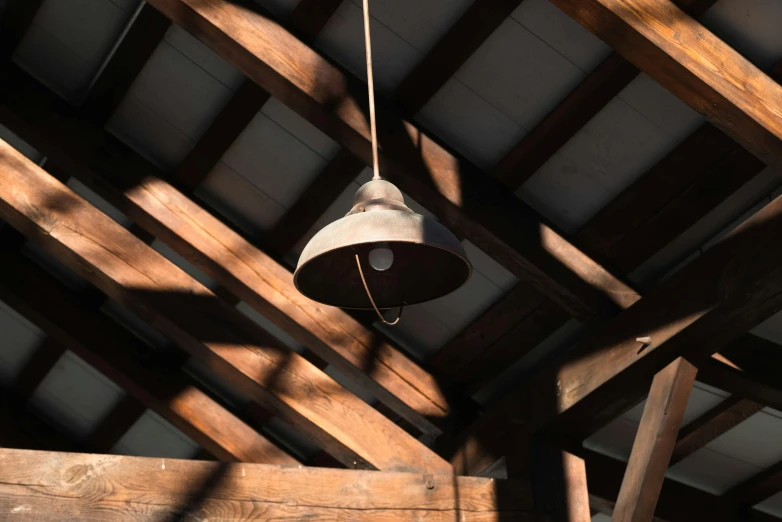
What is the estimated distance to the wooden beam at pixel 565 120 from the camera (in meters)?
3.31

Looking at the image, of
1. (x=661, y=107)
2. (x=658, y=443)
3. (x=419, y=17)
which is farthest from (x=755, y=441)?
(x=419, y=17)

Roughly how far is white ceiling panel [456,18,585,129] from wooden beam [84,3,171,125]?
1.22 meters

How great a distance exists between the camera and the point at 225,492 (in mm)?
3578

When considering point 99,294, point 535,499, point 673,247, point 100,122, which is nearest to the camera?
point 673,247

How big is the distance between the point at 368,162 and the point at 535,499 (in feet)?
4.72

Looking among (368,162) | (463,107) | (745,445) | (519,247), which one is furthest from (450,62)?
(745,445)

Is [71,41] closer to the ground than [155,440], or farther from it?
farther from it

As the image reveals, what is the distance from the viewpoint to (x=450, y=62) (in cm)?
351

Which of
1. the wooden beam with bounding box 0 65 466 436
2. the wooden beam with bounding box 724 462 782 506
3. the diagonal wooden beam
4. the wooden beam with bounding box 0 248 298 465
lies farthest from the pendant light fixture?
the wooden beam with bounding box 724 462 782 506

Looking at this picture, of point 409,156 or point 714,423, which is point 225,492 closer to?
point 409,156

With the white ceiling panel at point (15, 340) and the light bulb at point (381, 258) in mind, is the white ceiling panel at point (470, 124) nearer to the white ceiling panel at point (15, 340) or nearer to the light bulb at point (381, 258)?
the light bulb at point (381, 258)

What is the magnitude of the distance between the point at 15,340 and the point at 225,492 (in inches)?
94.2

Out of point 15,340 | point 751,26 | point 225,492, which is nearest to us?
point 751,26

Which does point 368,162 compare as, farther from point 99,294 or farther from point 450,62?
point 99,294
